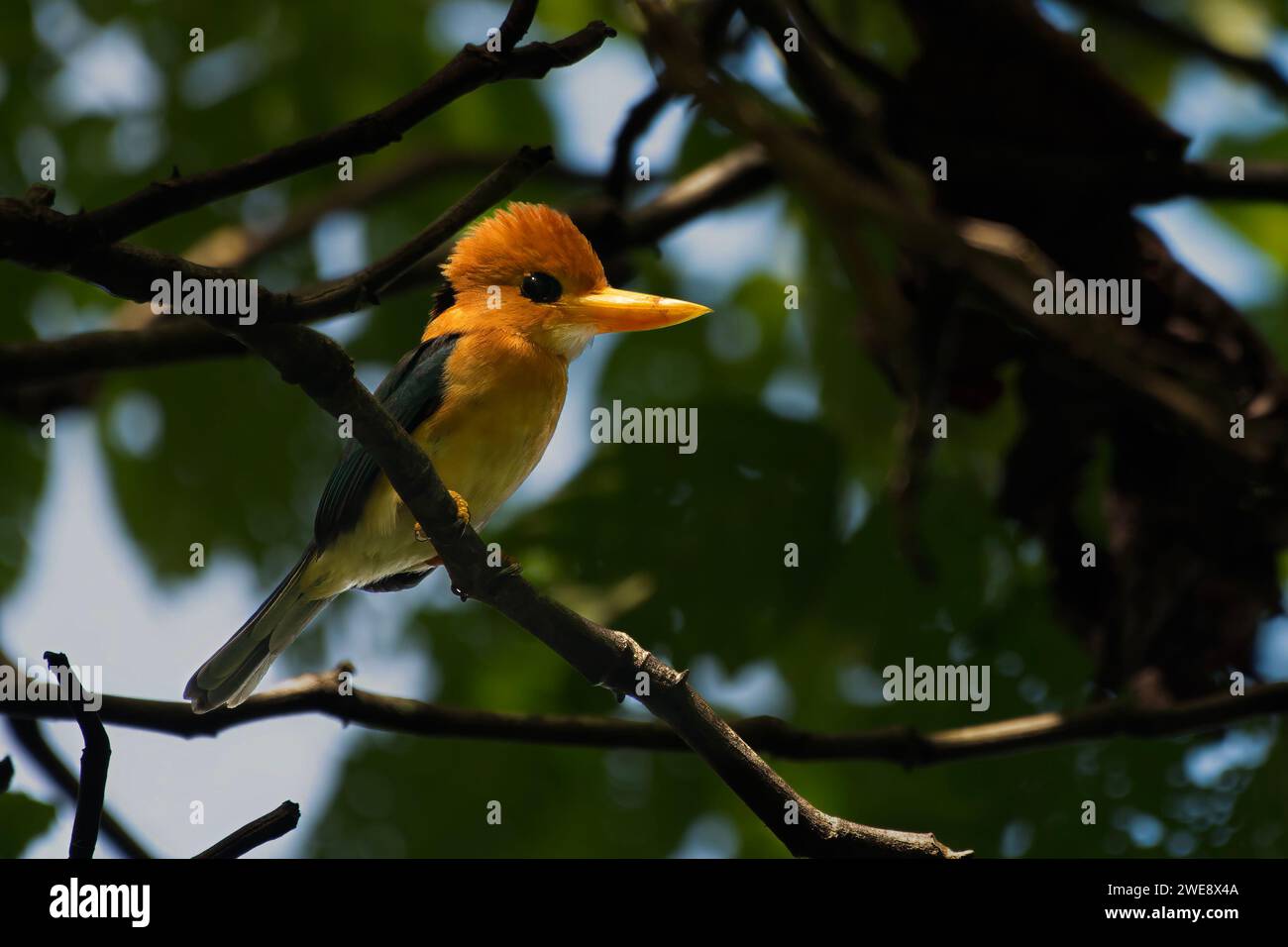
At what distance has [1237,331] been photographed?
14.6 ft

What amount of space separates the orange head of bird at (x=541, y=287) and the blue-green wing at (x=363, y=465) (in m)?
0.26

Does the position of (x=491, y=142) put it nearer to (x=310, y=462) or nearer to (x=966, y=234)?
(x=310, y=462)

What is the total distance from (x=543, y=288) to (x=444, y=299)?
1.57 feet

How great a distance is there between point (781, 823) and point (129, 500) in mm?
3967

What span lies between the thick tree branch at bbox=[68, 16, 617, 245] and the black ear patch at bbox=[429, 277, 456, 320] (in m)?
1.81

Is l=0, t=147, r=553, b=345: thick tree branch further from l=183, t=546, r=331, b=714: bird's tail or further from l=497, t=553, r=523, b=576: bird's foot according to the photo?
l=183, t=546, r=331, b=714: bird's tail

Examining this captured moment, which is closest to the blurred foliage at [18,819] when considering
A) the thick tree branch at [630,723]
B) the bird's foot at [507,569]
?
the thick tree branch at [630,723]

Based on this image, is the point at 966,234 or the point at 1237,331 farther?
the point at 1237,331

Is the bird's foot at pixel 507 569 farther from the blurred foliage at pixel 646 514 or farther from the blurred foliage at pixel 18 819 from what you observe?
the blurred foliage at pixel 646 514

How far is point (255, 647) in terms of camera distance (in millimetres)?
3957

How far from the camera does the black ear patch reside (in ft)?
14.4
